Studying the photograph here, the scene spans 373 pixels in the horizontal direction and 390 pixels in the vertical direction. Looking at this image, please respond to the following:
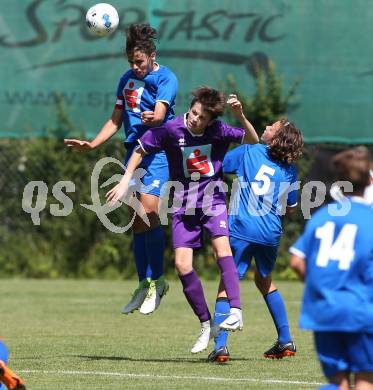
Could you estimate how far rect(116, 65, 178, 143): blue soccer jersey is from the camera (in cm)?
835

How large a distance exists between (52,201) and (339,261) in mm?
10266

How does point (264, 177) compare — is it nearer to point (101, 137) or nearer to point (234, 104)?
point (234, 104)

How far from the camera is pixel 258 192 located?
7684 mm

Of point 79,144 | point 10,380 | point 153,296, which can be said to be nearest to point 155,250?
point 153,296

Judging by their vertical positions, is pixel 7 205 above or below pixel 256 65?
below

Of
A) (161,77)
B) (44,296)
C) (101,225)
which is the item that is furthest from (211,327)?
(101,225)

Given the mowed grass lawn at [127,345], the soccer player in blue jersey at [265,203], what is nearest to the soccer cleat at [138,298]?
the mowed grass lawn at [127,345]

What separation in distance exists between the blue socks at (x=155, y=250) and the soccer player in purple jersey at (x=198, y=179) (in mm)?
999

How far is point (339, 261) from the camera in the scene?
4.54m

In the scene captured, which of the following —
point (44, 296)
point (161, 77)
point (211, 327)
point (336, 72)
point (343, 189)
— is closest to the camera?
point (343, 189)

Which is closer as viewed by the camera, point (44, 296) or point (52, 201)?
point (44, 296)

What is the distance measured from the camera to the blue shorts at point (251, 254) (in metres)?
7.67

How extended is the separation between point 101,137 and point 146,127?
0.39 m

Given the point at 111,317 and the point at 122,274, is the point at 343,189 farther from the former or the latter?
the point at 122,274
